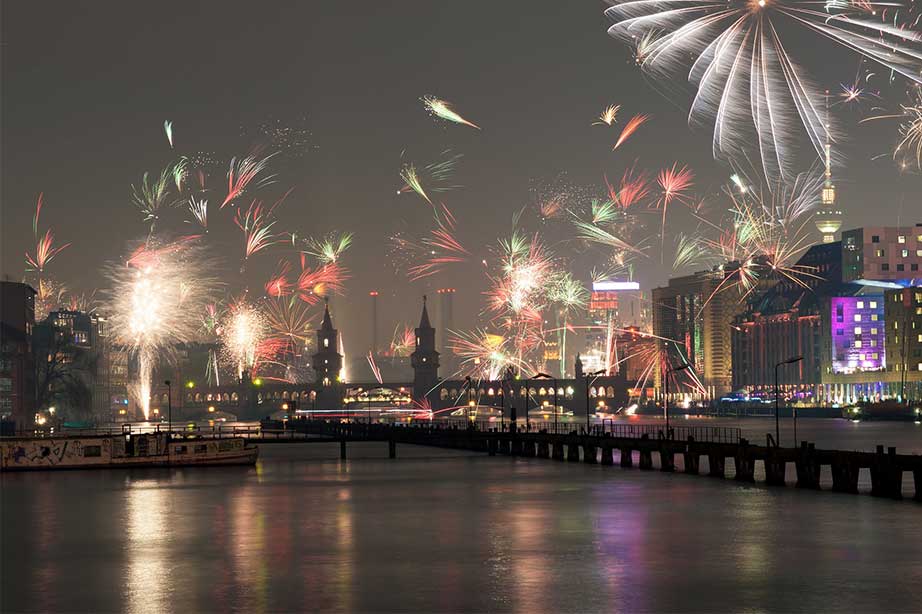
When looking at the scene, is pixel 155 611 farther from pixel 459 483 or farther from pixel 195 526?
pixel 459 483

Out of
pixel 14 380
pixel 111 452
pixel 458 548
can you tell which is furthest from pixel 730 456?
pixel 14 380

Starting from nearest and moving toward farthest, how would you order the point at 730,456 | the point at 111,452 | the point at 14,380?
1. the point at 730,456
2. the point at 111,452
3. the point at 14,380

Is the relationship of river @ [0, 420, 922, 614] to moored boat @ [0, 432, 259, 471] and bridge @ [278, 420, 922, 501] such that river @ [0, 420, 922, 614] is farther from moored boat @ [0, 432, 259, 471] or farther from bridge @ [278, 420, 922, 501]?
moored boat @ [0, 432, 259, 471]

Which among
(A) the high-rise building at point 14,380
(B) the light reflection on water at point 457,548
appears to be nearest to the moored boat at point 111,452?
(B) the light reflection on water at point 457,548

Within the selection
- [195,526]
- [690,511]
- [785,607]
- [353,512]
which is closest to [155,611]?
[785,607]

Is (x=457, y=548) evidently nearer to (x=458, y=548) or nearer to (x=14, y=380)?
(x=458, y=548)

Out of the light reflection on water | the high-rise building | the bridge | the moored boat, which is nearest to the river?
the light reflection on water

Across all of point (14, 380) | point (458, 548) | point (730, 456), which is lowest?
point (458, 548)
